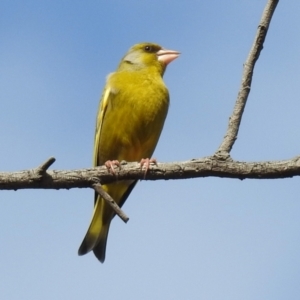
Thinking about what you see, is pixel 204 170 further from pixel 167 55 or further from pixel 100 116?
pixel 167 55

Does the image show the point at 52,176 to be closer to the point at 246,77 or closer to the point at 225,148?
the point at 225,148

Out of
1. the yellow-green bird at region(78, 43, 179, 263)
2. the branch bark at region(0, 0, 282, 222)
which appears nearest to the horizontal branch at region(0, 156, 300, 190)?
the branch bark at region(0, 0, 282, 222)

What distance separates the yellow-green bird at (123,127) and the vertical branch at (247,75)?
7.30 ft

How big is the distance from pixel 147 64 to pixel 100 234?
6.69 ft

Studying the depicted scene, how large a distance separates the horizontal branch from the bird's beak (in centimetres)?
341

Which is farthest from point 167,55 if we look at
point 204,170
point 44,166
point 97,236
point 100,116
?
point 44,166

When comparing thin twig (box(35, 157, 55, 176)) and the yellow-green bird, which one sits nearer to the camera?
thin twig (box(35, 157, 55, 176))

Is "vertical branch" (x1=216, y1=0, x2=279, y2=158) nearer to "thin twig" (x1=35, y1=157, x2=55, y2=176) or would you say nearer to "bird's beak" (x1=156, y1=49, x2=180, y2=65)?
"thin twig" (x1=35, y1=157, x2=55, y2=176)

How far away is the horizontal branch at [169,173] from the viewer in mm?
3895

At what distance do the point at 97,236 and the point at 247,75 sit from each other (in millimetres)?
3063

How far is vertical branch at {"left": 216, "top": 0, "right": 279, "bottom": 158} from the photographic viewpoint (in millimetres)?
4074

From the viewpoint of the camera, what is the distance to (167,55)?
7.54 m

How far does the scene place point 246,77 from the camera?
410 cm

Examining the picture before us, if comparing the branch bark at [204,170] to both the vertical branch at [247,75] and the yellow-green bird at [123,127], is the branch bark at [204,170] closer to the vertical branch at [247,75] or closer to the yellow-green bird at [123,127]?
the vertical branch at [247,75]
